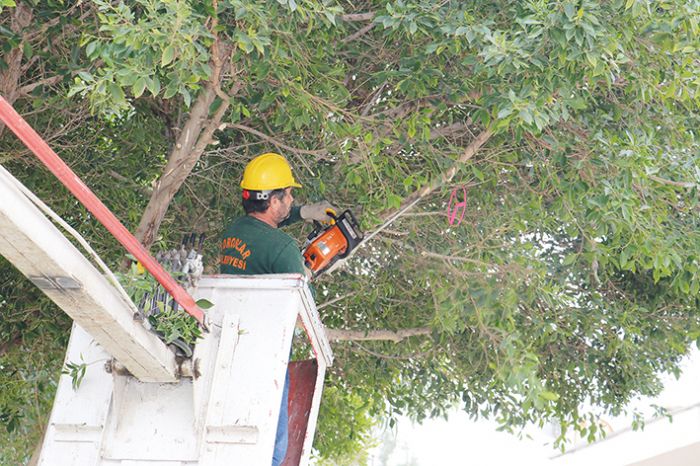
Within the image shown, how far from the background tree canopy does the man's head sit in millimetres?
243

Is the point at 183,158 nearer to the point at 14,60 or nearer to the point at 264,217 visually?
the point at 264,217

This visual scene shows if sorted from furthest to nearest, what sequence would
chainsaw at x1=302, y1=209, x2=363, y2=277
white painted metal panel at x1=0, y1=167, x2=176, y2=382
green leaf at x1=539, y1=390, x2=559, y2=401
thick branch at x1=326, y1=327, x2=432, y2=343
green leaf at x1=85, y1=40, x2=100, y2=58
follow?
thick branch at x1=326, y1=327, x2=432, y2=343 < chainsaw at x1=302, y1=209, x2=363, y2=277 < green leaf at x1=539, y1=390, x2=559, y2=401 < green leaf at x1=85, y1=40, x2=100, y2=58 < white painted metal panel at x1=0, y1=167, x2=176, y2=382

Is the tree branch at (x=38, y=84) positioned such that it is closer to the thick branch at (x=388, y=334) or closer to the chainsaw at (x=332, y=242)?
the chainsaw at (x=332, y=242)

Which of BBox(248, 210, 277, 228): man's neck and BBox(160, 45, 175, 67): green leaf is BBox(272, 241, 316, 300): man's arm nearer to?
BBox(248, 210, 277, 228): man's neck

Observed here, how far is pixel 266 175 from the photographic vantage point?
5152mm

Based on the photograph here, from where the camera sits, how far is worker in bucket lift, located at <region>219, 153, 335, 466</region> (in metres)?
4.80

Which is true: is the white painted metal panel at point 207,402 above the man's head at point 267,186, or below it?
below

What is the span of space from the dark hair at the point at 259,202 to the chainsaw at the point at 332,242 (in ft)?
1.46

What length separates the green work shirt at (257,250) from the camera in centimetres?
477

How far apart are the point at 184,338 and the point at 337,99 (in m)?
1.82

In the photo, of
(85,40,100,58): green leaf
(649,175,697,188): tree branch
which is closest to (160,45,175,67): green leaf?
(85,40,100,58): green leaf

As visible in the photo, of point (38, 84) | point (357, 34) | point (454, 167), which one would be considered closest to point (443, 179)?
point (454, 167)

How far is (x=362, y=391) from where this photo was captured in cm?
853

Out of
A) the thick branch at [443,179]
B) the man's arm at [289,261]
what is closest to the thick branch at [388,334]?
the thick branch at [443,179]
